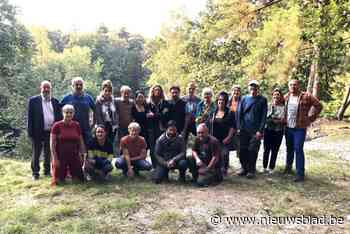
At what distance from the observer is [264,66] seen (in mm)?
13719

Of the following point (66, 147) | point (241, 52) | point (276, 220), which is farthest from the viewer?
point (241, 52)

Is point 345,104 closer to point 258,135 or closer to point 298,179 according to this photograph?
point 298,179

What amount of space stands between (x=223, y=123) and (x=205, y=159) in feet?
2.30

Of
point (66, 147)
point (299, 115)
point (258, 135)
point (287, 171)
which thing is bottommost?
point (287, 171)

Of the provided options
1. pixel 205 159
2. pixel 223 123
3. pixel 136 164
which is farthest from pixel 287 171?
pixel 136 164

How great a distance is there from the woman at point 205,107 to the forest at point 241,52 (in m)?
2.17

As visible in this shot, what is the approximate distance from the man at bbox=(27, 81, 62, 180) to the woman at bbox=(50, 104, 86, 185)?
454 mm

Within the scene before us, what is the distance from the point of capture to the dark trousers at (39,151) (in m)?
6.41

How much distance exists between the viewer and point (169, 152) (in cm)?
630

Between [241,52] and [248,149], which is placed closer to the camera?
[248,149]

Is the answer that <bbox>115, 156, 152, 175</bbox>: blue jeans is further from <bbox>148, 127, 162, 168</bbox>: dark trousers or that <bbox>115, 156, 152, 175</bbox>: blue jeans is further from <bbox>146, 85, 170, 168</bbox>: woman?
<bbox>146, 85, 170, 168</bbox>: woman

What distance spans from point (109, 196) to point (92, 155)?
3.06 feet

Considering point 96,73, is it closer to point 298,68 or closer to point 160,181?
point 298,68

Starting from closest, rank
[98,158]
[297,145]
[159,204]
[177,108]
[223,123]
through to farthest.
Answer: [159,204]
[98,158]
[297,145]
[223,123]
[177,108]
